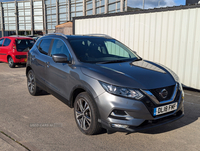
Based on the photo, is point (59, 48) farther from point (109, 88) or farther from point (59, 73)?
point (109, 88)

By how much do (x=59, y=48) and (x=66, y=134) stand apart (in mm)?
1861

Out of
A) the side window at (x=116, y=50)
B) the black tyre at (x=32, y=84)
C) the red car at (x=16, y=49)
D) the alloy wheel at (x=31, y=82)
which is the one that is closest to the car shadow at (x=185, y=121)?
the side window at (x=116, y=50)

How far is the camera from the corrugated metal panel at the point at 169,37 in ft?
21.5

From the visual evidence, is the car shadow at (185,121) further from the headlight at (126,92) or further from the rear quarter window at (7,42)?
the rear quarter window at (7,42)

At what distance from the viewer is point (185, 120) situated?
167 inches

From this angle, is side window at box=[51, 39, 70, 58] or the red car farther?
the red car

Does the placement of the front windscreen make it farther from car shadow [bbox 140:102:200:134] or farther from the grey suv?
car shadow [bbox 140:102:200:134]

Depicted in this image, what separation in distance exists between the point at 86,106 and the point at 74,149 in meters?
0.71

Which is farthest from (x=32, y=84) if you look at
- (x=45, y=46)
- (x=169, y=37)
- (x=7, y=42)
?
(x=7, y=42)

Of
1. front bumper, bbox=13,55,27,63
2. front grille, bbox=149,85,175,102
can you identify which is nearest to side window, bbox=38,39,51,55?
front grille, bbox=149,85,175,102

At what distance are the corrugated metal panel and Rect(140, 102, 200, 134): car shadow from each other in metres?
1.82

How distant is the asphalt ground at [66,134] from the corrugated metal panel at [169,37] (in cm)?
210

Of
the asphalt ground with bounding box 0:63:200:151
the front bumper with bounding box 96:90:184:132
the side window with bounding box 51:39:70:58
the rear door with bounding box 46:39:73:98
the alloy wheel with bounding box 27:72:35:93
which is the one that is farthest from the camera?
the alloy wheel with bounding box 27:72:35:93

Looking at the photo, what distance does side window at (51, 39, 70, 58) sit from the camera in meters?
4.20
